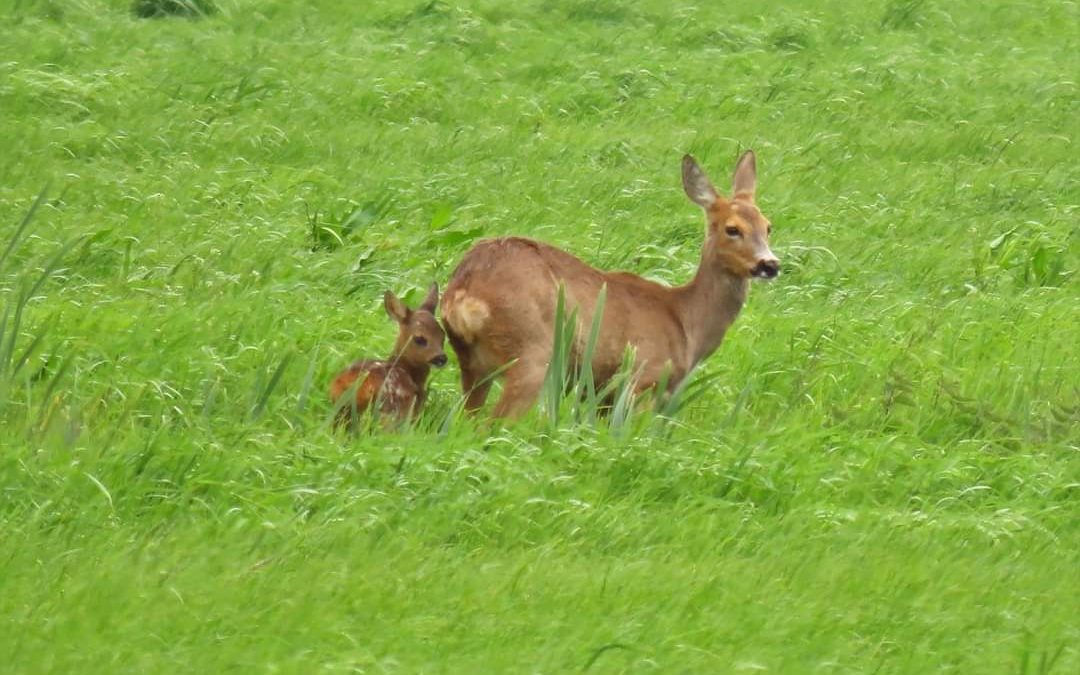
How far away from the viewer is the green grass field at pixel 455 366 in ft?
17.1

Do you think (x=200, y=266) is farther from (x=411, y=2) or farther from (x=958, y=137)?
(x=411, y=2)

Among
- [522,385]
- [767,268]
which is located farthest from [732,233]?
[522,385]

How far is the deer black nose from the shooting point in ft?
27.0

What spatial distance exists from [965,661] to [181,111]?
8.92 meters

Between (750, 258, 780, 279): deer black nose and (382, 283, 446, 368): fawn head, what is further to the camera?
(750, 258, 780, 279): deer black nose

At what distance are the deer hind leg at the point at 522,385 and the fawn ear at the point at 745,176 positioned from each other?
1.79 metres

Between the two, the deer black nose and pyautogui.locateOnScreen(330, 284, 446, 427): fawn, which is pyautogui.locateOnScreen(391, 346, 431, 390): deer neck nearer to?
pyautogui.locateOnScreen(330, 284, 446, 427): fawn

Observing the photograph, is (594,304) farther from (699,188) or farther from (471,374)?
(699,188)

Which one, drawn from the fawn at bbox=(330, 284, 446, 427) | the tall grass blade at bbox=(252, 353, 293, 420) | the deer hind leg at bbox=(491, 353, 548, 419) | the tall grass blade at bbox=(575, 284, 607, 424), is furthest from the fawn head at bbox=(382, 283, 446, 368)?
the tall grass blade at bbox=(252, 353, 293, 420)

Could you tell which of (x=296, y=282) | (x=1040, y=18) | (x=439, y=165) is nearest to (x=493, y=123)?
(x=439, y=165)

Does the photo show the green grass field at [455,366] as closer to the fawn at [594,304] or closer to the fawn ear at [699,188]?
the fawn at [594,304]

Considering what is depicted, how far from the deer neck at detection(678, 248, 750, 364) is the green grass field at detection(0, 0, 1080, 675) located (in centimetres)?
21

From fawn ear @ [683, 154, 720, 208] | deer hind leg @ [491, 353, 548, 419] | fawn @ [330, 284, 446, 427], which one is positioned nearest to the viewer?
deer hind leg @ [491, 353, 548, 419]

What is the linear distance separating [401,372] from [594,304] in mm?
729
